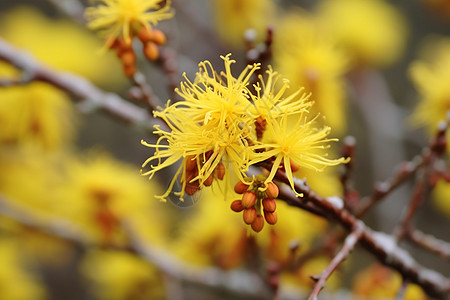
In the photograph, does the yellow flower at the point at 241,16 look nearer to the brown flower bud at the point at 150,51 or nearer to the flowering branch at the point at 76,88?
the flowering branch at the point at 76,88

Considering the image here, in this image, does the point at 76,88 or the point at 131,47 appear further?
the point at 76,88

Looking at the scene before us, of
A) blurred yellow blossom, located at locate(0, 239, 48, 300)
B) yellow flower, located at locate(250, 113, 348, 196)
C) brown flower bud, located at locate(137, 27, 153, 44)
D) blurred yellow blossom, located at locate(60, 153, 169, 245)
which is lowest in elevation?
blurred yellow blossom, located at locate(0, 239, 48, 300)

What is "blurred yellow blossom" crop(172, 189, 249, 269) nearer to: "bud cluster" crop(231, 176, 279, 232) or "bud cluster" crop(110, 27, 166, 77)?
"bud cluster" crop(110, 27, 166, 77)

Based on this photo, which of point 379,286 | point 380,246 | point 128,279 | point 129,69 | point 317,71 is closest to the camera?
point 380,246

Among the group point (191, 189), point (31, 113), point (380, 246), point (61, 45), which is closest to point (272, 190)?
point (191, 189)

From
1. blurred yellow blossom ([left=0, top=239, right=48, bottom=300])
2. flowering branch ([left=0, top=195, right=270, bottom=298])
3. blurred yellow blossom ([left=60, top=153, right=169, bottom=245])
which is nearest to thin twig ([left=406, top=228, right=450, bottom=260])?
flowering branch ([left=0, top=195, right=270, bottom=298])

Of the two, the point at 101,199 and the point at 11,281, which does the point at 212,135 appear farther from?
the point at 11,281

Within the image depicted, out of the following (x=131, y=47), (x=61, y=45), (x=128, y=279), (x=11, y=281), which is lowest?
(x=11, y=281)

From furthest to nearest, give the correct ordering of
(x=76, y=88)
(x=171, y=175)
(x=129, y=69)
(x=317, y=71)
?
(x=171, y=175) < (x=317, y=71) < (x=76, y=88) < (x=129, y=69)
